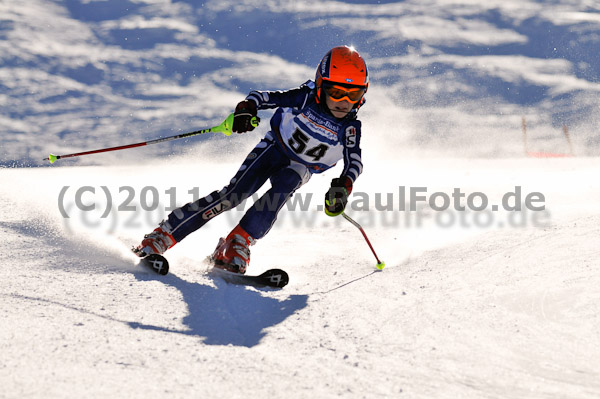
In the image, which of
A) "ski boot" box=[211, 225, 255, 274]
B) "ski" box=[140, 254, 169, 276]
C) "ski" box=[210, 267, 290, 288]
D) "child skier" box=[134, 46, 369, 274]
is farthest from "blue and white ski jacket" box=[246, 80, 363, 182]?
"ski" box=[140, 254, 169, 276]

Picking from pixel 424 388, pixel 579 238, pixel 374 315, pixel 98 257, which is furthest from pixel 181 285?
pixel 579 238

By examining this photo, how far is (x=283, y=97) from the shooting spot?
453 centimetres

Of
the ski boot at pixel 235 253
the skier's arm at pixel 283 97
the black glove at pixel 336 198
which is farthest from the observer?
the skier's arm at pixel 283 97

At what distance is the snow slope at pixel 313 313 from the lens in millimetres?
2211

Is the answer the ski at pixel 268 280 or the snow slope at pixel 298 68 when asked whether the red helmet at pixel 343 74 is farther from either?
the snow slope at pixel 298 68

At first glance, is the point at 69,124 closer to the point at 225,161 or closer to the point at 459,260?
the point at 225,161

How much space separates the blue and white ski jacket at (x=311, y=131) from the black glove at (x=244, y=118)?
16 centimetres

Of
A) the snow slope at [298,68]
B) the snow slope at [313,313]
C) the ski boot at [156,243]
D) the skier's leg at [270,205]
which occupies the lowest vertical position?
the snow slope at [313,313]

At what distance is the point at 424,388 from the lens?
2193 mm

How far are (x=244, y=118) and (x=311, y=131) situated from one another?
20.2 inches

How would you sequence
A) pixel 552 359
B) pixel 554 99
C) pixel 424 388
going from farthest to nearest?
pixel 554 99 → pixel 552 359 → pixel 424 388

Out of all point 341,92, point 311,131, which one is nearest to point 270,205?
point 311,131

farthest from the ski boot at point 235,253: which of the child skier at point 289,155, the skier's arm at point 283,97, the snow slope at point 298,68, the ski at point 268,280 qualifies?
the snow slope at point 298,68

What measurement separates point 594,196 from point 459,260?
214cm
